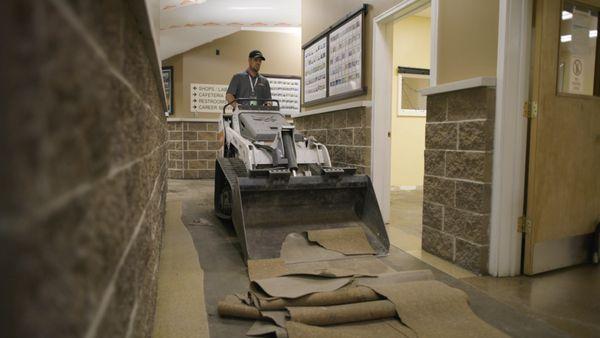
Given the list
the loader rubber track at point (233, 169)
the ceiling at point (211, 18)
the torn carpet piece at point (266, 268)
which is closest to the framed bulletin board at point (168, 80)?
the ceiling at point (211, 18)

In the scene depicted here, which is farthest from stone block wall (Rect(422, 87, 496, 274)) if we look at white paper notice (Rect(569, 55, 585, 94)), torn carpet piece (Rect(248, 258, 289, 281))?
torn carpet piece (Rect(248, 258, 289, 281))

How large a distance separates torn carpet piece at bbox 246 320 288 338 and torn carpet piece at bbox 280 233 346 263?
0.78m

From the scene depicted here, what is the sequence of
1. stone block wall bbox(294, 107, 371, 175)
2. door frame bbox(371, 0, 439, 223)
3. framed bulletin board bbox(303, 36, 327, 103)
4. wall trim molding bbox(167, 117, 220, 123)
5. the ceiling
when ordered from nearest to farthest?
1. door frame bbox(371, 0, 439, 223)
2. stone block wall bbox(294, 107, 371, 175)
3. framed bulletin board bbox(303, 36, 327, 103)
4. the ceiling
5. wall trim molding bbox(167, 117, 220, 123)

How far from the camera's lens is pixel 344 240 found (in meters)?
2.64

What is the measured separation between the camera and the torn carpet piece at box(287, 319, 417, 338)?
4.91ft

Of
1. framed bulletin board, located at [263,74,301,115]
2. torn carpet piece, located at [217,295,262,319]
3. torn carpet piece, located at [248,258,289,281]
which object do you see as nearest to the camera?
torn carpet piece, located at [217,295,262,319]

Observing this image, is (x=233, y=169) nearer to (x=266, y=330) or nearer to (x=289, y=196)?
(x=289, y=196)

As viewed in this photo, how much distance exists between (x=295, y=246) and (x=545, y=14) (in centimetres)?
203

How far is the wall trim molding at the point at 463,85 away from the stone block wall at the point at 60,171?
2.10 m

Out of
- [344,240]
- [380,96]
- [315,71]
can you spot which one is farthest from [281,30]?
[344,240]

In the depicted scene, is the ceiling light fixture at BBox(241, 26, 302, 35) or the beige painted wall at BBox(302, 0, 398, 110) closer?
the beige painted wall at BBox(302, 0, 398, 110)

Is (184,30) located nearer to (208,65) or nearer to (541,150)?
(208,65)

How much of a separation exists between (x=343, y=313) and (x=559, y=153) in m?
1.72

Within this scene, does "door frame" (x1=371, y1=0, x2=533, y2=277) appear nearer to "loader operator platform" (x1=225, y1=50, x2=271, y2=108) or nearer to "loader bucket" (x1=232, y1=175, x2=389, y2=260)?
"loader bucket" (x1=232, y1=175, x2=389, y2=260)
